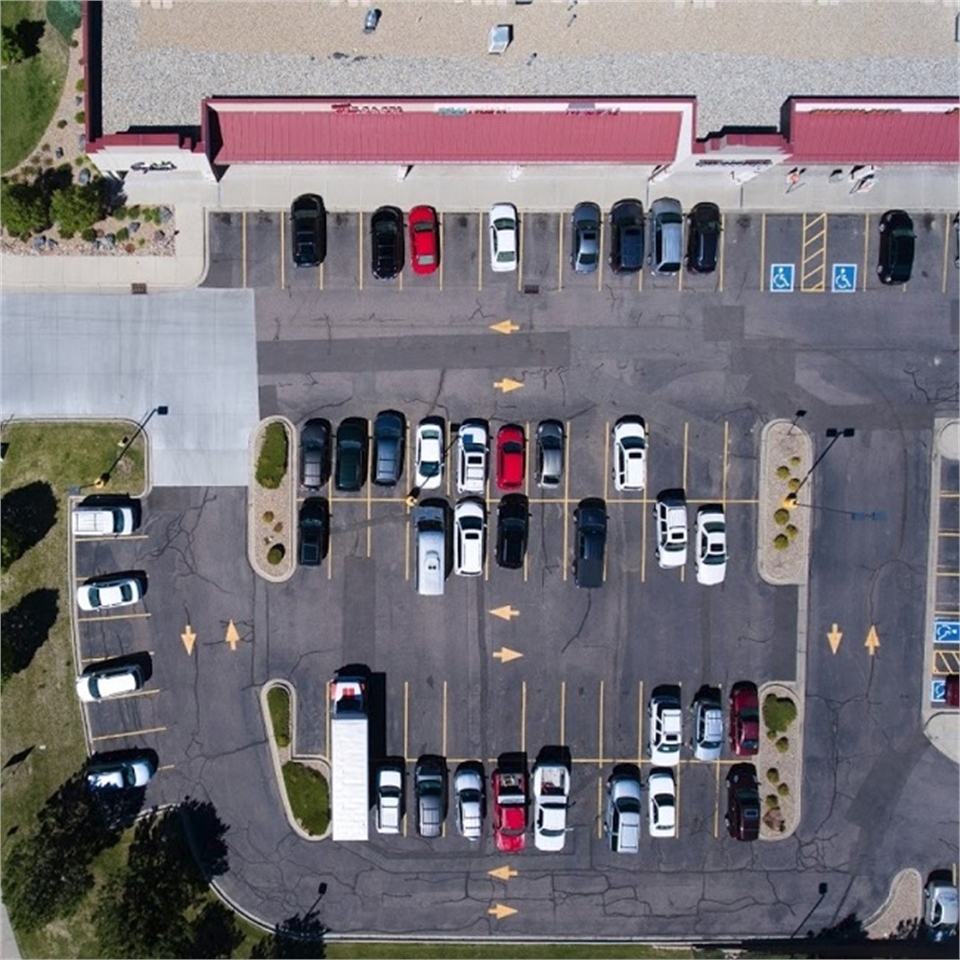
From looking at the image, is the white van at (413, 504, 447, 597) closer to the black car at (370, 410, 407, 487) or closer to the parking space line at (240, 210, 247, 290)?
the black car at (370, 410, 407, 487)

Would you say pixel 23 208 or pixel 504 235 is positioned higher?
pixel 23 208

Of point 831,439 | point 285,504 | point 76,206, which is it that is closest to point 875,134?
point 831,439

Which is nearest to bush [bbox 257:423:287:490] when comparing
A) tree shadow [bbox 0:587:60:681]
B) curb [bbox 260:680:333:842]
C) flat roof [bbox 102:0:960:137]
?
curb [bbox 260:680:333:842]

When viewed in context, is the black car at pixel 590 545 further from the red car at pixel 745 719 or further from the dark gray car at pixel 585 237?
the dark gray car at pixel 585 237

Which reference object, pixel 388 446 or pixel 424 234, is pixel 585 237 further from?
pixel 388 446

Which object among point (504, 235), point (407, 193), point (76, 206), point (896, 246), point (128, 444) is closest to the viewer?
point (76, 206)

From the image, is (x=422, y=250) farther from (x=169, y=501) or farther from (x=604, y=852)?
(x=604, y=852)
